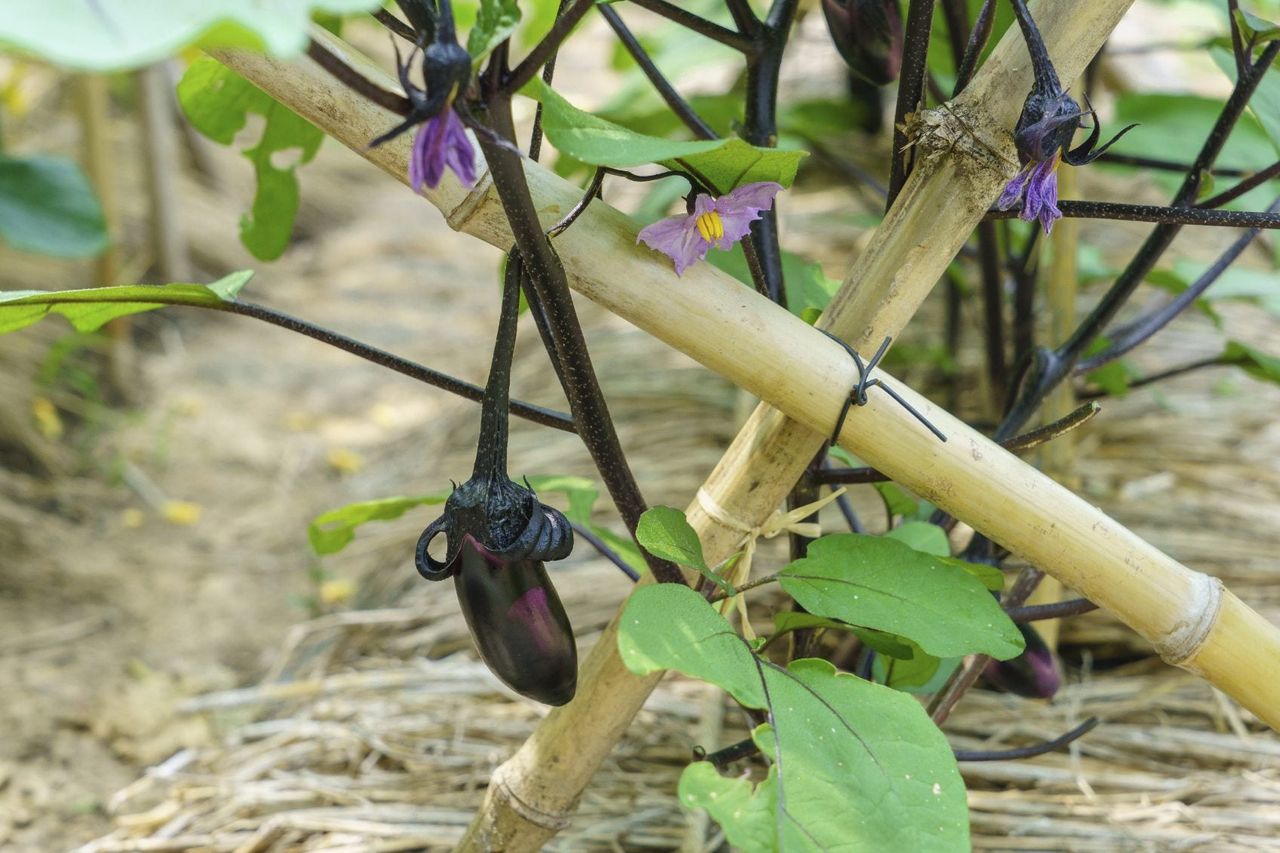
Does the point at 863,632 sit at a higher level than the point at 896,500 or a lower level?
lower

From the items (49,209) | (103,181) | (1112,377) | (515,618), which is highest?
(103,181)

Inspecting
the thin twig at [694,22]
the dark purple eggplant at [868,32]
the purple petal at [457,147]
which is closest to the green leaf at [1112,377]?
the dark purple eggplant at [868,32]

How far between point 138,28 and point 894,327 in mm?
406

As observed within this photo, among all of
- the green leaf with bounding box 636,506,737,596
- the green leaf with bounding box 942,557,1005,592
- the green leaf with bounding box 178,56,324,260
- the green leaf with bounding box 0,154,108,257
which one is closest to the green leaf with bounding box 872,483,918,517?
the green leaf with bounding box 942,557,1005,592

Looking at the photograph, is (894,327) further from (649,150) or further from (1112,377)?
(1112,377)

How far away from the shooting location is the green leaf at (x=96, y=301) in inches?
23.4

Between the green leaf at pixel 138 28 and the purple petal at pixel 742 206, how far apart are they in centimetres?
25

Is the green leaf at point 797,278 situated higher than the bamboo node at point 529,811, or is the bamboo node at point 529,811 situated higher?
the green leaf at point 797,278

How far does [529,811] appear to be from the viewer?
711 millimetres

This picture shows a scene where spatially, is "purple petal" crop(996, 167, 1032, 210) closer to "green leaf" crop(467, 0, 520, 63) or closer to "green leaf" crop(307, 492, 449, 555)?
"green leaf" crop(467, 0, 520, 63)

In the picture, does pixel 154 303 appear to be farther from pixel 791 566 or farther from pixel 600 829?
pixel 600 829

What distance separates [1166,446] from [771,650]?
2.17 feet

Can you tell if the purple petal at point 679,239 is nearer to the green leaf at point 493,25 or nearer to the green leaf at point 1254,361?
the green leaf at point 493,25

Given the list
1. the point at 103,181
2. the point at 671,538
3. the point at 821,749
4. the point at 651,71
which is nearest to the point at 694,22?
the point at 651,71
